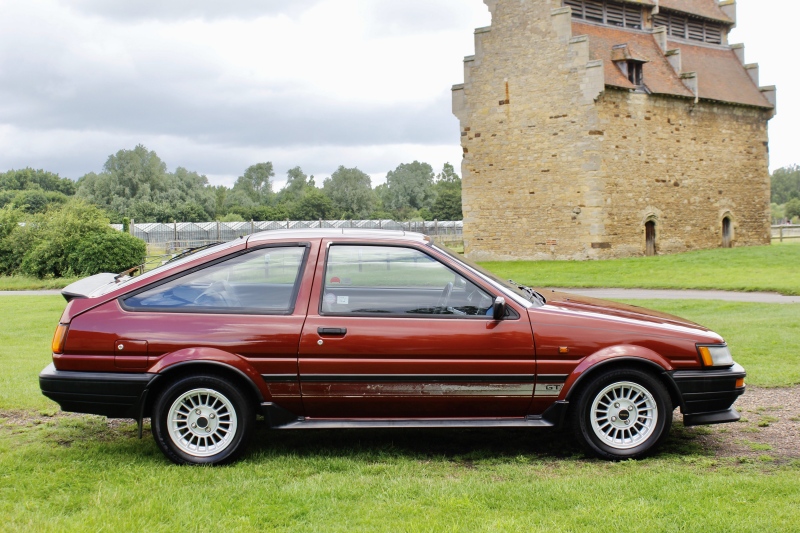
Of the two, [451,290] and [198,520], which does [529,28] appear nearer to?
[451,290]

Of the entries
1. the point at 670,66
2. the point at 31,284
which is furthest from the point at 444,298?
the point at 670,66

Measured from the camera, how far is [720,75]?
36562 mm

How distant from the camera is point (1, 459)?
5.40 metres

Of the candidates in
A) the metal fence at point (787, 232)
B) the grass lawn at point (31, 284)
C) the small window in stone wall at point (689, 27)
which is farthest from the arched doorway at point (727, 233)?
the grass lawn at point (31, 284)

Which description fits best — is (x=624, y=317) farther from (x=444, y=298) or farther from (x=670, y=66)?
(x=670, y=66)

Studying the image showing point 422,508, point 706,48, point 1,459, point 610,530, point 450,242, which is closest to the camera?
point 610,530

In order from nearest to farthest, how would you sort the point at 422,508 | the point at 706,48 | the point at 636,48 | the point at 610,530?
the point at 610,530 < the point at 422,508 < the point at 636,48 < the point at 706,48

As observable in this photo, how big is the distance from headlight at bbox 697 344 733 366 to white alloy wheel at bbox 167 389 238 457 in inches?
130

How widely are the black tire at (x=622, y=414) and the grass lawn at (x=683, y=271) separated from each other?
15455 mm

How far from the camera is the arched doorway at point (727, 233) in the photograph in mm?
36031

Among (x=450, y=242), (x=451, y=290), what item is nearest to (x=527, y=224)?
(x=450, y=242)

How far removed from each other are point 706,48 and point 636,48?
6735 mm

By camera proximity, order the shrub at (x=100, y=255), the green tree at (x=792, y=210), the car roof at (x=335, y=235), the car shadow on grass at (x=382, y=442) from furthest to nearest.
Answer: the green tree at (x=792, y=210), the shrub at (x=100, y=255), the car roof at (x=335, y=235), the car shadow on grass at (x=382, y=442)

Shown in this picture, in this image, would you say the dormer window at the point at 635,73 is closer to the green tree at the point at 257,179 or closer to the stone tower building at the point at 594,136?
the stone tower building at the point at 594,136
